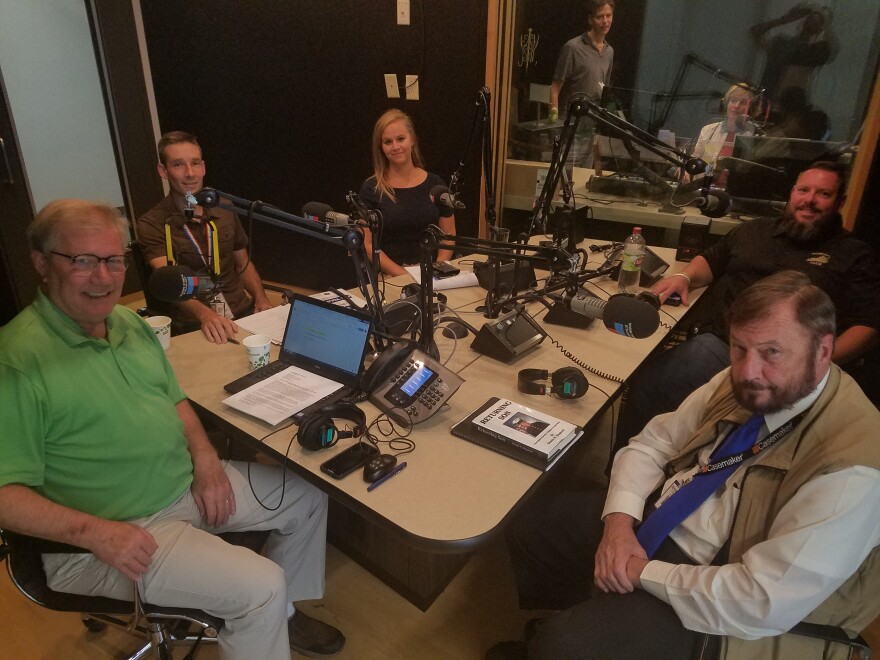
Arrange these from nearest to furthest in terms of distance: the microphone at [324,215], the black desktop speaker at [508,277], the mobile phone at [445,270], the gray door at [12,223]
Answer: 1. the microphone at [324,215]
2. the black desktop speaker at [508,277]
3. the mobile phone at [445,270]
4. the gray door at [12,223]

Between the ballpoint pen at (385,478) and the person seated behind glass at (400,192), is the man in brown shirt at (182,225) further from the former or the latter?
the ballpoint pen at (385,478)

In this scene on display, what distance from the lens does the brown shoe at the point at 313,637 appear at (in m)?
1.73

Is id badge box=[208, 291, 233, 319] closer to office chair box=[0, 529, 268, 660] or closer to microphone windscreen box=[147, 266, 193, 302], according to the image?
microphone windscreen box=[147, 266, 193, 302]

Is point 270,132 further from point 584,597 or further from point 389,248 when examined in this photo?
point 584,597

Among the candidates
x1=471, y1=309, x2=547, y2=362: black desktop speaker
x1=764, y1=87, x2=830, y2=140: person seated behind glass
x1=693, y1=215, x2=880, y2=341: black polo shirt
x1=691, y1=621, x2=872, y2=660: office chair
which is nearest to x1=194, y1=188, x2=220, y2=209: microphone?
x1=471, y1=309, x2=547, y2=362: black desktop speaker

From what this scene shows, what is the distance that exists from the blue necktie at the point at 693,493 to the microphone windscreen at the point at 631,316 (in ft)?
1.01

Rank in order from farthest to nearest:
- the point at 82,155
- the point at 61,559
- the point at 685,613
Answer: the point at 82,155 < the point at 61,559 < the point at 685,613

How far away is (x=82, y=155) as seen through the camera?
13.3 feet

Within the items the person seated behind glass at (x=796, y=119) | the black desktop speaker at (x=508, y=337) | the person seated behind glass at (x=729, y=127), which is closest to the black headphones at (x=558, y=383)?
the black desktop speaker at (x=508, y=337)

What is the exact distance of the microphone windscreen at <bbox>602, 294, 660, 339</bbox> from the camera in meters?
1.44

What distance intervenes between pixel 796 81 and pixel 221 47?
3692mm

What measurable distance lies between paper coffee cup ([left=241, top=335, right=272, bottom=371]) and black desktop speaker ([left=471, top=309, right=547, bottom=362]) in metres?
0.67

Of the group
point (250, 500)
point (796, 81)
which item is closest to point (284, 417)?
point (250, 500)

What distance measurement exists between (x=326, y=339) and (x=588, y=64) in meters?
2.83
